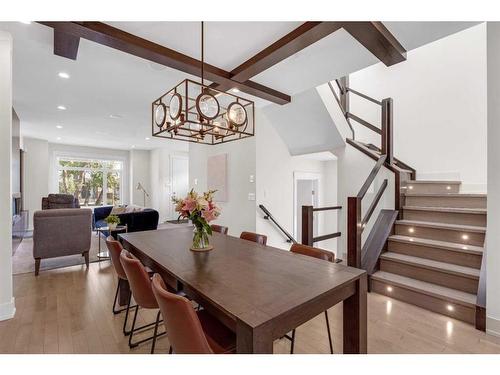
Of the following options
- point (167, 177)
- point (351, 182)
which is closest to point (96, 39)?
point (351, 182)

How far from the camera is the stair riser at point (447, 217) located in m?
2.94

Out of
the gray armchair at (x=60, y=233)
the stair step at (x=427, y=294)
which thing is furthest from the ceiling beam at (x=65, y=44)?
the stair step at (x=427, y=294)

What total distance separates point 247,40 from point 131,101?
2836mm

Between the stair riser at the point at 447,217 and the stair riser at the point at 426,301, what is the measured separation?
1.11 m

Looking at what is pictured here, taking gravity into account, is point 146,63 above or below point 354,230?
above

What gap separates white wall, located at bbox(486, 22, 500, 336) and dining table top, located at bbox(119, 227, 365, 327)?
1.46m

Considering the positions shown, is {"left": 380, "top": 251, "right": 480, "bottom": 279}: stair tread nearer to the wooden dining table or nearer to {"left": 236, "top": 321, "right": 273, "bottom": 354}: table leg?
the wooden dining table

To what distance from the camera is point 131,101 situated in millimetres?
4422

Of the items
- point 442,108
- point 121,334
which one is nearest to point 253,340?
point 121,334

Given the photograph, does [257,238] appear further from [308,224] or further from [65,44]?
[65,44]

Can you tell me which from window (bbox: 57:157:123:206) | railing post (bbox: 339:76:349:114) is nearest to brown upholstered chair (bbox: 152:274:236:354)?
railing post (bbox: 339:76:349:114)

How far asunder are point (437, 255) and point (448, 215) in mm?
607

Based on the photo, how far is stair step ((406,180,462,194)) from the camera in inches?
147

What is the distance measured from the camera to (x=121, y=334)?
219cm
